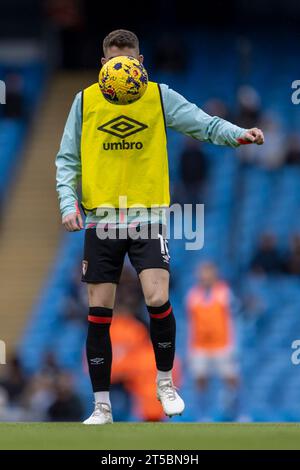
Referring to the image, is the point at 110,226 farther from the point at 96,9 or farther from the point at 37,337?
the point at 96,9

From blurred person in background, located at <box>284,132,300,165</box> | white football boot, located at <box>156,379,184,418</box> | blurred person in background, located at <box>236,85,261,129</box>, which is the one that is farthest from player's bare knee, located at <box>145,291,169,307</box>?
blurred person in background, located at <box>284,132,300,165</box>

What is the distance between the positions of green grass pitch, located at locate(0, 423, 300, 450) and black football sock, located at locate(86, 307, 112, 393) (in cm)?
31

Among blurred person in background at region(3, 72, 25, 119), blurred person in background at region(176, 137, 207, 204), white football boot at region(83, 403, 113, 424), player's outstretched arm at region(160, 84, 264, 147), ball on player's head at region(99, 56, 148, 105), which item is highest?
blurred person in background at region(3, 72, 25, 119)

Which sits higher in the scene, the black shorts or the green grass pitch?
the black shorts

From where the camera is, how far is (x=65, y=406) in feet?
50.7

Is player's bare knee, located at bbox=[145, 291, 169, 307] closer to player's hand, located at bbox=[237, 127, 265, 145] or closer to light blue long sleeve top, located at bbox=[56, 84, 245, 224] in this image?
light blue long sleeve top, located at bbox=[56, 84, 245, 224]

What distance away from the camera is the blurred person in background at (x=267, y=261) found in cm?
1867

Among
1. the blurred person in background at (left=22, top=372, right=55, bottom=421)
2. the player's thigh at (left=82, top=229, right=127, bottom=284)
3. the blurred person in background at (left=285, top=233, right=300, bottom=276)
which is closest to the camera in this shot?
the player's thigh at (left=82, top=229, right=127, bottom=284)

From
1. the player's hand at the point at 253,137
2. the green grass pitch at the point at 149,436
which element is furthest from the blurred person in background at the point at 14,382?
the player's hand at the point at 253,137

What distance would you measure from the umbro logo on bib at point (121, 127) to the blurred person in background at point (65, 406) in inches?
280

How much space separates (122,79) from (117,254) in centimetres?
106

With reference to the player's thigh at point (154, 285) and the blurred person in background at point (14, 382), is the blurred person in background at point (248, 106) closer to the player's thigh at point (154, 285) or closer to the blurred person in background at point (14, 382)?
the blurred person in background at point (14, 382)

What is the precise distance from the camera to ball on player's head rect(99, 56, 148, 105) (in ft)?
27.6

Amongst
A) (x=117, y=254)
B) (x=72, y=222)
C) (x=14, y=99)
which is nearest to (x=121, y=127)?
(x=72, y=222)
